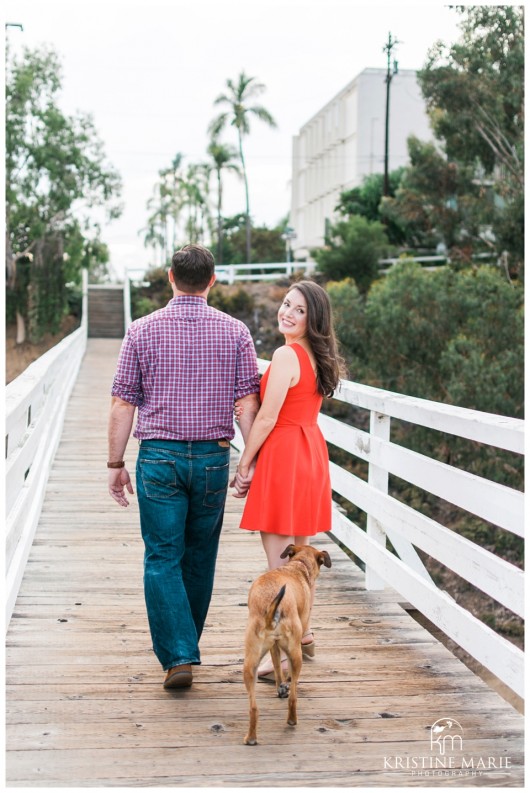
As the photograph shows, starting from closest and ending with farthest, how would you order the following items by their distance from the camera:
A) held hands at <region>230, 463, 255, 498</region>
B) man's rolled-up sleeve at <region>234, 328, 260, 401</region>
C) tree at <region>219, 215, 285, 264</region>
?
man's rolled-up sleeve at <region>234, 328, 260, 401</region> → held hands at <region>230, 463, 255, 498</region> → tree at <region>219, 215, 285, 264</region>

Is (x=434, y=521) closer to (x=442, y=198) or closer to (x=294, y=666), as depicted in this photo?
(x=294, y=666)

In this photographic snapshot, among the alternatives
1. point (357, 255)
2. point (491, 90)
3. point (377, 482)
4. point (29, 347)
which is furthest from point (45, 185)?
point (377, 482)

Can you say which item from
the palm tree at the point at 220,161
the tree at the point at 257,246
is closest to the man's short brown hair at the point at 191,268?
the palm tree at the point at 220,161

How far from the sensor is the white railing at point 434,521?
12.5 feet

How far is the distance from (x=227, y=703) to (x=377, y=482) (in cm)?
193

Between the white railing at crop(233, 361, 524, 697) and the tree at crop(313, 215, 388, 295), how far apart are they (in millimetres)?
32734

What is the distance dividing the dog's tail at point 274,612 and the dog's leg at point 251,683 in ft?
0.30

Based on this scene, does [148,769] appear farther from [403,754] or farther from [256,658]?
[403,754]

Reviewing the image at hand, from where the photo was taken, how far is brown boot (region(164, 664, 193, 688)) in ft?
13.9

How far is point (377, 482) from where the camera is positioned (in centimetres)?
577

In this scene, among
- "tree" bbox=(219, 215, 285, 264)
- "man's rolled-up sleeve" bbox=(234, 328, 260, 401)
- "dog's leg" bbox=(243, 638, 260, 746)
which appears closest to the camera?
"dog's leg" bbox=(243, 638, 260, 746)

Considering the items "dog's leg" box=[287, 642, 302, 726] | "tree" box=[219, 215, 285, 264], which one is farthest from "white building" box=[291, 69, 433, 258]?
"dog's leg" box=[287, 642, 302, 726]

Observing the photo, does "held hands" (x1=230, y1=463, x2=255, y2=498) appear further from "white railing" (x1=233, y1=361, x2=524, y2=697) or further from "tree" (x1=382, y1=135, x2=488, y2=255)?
"tree" (x1=382, y1=135, x2=488, y2=255)

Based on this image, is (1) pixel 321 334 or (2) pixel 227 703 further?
(1) pixel 321 334
